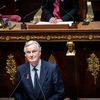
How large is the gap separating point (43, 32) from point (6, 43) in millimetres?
485

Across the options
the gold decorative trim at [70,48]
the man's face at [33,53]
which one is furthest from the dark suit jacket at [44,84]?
the gold decorative trim at [70,48]

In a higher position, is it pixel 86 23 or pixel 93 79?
pixel 86 23

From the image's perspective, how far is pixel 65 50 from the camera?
4660 mm

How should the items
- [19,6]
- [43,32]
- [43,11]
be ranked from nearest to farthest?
[43,32] < [43,11] < [19,6]

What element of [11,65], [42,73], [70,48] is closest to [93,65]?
[70,48]

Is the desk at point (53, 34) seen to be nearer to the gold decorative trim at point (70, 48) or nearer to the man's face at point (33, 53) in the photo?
the gold decorative trim at point (70, 48)

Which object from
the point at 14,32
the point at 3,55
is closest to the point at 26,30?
the point at 14,32

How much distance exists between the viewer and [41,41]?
456 centimetres

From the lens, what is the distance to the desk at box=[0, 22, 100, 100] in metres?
4.51

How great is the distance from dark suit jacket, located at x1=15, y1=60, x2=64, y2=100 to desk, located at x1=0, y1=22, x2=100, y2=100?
0.95 metres

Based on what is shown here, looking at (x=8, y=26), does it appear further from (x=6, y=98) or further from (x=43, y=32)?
(x=6, y=98)

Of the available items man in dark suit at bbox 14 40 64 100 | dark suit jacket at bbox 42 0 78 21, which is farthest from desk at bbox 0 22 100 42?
man in dark suit at bbox 14 40 64 100

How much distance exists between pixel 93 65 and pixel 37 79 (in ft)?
4.08

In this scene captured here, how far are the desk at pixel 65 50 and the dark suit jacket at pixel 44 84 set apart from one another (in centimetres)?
95
